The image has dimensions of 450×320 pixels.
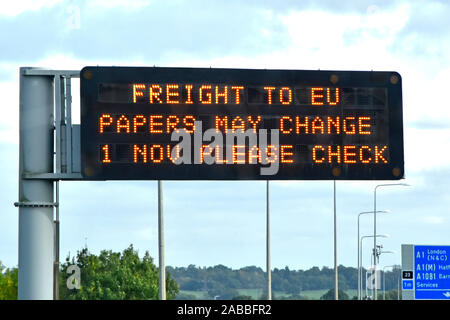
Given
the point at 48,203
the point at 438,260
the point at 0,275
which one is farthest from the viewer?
the point at 0,275

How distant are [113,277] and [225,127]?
91760 mm

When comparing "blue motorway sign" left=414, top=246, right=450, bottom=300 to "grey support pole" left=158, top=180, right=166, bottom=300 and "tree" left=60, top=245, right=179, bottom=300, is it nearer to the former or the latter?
"grey support pole" left=158, top=180, right=166, bottom=300

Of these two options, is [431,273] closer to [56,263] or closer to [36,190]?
[56,263]

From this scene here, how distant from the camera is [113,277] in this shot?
4368 inches

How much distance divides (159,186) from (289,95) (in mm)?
13049

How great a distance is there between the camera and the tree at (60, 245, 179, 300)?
10841 centimetres

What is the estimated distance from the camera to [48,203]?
22.6 m

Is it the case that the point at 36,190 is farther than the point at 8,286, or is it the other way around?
the point at 8,286

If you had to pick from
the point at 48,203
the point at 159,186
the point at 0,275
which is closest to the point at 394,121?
the point at 48,203

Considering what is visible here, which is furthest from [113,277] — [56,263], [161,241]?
[56,263]

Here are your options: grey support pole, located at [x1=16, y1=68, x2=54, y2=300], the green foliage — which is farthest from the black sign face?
the green foliage

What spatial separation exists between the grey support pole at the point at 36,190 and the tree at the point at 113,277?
82665 mm
